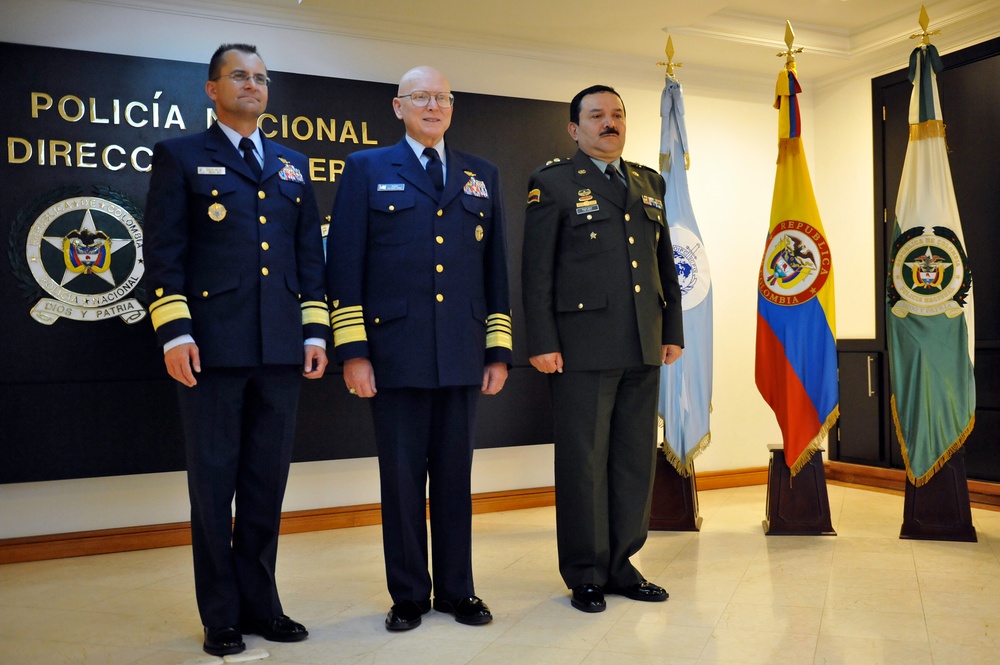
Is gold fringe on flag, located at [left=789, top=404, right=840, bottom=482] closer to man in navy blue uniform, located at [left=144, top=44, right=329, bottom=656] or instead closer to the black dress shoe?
the black dress shoe

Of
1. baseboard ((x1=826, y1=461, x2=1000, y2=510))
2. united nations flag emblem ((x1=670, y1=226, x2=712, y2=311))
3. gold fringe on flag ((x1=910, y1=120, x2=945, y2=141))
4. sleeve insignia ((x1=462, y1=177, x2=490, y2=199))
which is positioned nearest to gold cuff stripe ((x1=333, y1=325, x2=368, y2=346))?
sleeve insignia ((x1=462, y1=177, x2=490, y2=199))

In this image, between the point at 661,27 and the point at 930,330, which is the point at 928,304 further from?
the point at 661,27

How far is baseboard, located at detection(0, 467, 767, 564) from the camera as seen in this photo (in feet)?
12.7

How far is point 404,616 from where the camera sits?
264cm

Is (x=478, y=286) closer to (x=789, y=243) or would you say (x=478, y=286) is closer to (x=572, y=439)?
(x=572, y=439)

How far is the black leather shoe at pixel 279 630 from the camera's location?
2561 millimetres

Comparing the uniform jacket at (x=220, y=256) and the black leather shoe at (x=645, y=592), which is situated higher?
the uniform jacket at (x=220, y=256)

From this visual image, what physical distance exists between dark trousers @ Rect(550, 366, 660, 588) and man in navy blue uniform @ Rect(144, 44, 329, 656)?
2.86 ft

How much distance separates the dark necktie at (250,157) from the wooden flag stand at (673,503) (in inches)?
98.6

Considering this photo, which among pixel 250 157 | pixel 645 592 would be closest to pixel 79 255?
pixel 250 157

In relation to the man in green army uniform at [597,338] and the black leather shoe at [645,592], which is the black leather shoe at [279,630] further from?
the black leather shoe at [645,592]

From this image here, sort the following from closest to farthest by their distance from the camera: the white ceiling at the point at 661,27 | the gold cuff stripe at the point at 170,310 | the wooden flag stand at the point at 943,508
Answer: the gold cuff stripe at the point at 170,310 < the wooden flag stand at the point at 943,508 < the white ceiling at the point at 661,27

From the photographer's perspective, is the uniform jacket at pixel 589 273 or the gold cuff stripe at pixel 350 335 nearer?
the gold cuff stripe at pixel 350 335

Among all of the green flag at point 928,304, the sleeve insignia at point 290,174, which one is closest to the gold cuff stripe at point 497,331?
the sleeve insignia at point 290,174
